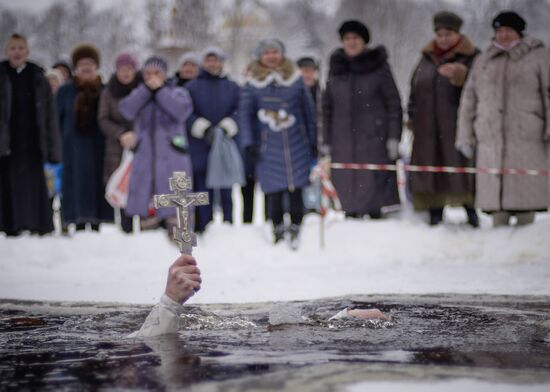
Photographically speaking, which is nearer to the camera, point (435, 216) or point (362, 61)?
point (362, 61)

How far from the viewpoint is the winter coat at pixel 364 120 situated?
397 inches

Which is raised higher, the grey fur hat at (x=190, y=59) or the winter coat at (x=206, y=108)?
the grey fur hat at (x=190, y=59)

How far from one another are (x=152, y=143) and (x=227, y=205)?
1509 millimetres

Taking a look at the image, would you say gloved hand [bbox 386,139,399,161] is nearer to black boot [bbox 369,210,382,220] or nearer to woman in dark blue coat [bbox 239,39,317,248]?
black boot [bbox 369,210,382,220]

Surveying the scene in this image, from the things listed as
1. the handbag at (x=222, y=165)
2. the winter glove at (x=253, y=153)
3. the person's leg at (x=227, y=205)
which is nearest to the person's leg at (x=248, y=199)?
the person's leg at (x=227, y=205)

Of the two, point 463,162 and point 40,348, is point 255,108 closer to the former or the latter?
point 463,162

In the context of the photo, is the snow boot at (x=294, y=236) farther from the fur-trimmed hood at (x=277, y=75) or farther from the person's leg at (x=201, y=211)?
the fur-trimmed hood at (x=277, y=75)

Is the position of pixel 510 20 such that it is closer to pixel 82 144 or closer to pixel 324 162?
pixel 324 162

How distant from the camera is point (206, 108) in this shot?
10.7 meters

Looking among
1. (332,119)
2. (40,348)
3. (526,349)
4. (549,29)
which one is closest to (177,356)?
(40,348)

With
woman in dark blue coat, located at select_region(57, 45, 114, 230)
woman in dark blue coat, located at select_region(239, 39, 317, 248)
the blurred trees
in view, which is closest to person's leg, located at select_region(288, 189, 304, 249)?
woman in dark blue coat, located at select_region(239, 39, 317, 248)

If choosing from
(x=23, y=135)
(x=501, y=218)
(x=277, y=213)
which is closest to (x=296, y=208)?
(x=277, y=213)

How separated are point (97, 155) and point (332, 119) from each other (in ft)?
9.71

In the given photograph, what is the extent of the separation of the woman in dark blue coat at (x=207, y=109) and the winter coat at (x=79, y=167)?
124cm
